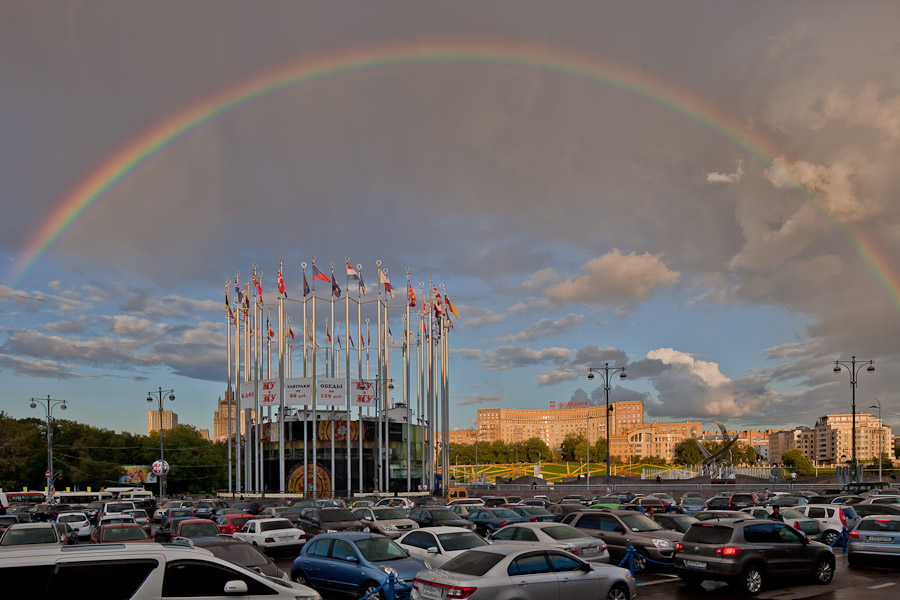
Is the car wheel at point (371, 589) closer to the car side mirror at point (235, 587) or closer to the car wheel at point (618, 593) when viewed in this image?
the car wheel at point (618, 593)

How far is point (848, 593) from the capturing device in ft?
60.4

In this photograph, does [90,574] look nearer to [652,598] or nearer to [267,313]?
[652,598]

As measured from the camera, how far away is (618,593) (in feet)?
49.4

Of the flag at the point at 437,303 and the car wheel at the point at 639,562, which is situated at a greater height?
the flag at the point at 437,303

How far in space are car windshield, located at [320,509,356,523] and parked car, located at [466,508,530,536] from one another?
5202mm

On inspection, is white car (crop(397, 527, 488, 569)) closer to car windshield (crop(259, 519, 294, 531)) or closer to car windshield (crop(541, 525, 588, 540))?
car windshield (crop(541, 525, 588, 540))

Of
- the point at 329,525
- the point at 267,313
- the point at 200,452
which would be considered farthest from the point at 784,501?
the point at 200,452

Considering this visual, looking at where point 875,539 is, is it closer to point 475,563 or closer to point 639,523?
point 639,523

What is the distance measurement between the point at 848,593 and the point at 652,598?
491 cm

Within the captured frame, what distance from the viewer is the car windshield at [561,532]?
66.0ft

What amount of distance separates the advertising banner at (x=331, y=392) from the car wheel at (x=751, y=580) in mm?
51311

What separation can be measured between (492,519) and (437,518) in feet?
7.70

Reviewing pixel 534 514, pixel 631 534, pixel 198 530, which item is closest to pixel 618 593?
pixel 631 534

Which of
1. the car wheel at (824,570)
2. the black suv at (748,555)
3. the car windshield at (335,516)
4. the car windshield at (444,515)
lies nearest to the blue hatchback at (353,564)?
the black suv at (748,555)
